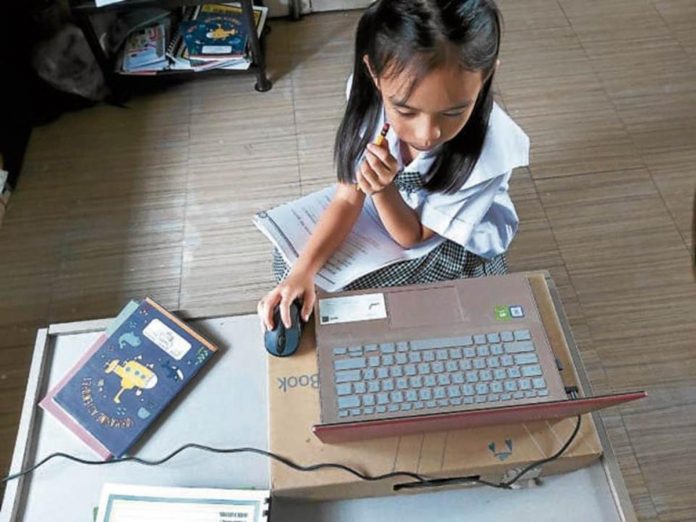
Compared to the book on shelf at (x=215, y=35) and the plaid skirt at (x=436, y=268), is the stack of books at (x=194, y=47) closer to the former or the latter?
the book on shelf at (x=215, y=35)

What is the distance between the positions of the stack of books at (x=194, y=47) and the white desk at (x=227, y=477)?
125cm

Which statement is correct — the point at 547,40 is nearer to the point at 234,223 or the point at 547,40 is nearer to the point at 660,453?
the point at 234,223

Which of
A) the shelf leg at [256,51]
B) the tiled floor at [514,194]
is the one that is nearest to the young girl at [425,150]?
the tiled floor at [514,194]

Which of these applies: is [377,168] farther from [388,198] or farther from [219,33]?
[219,33]

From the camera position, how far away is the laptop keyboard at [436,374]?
740 millimetres

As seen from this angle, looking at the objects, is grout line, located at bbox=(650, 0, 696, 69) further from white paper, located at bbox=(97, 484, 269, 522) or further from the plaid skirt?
white paper, located at bbox=(97, 484, 269, 522)

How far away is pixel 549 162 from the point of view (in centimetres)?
172

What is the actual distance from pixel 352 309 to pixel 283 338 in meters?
0.10

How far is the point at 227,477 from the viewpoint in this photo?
2.56 ft

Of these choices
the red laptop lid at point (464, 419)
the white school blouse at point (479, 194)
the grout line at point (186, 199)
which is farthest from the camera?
the grout line at point (186, 199)

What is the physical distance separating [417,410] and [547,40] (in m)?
1.63

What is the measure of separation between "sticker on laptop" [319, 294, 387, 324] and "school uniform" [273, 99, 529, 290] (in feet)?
0.68

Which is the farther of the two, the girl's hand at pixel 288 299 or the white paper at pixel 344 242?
the white paper at pixel 344 242

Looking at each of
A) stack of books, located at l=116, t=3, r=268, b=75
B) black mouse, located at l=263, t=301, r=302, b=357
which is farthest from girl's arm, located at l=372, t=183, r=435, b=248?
stack of books, located at l=116, t=3, r=268, b=75
